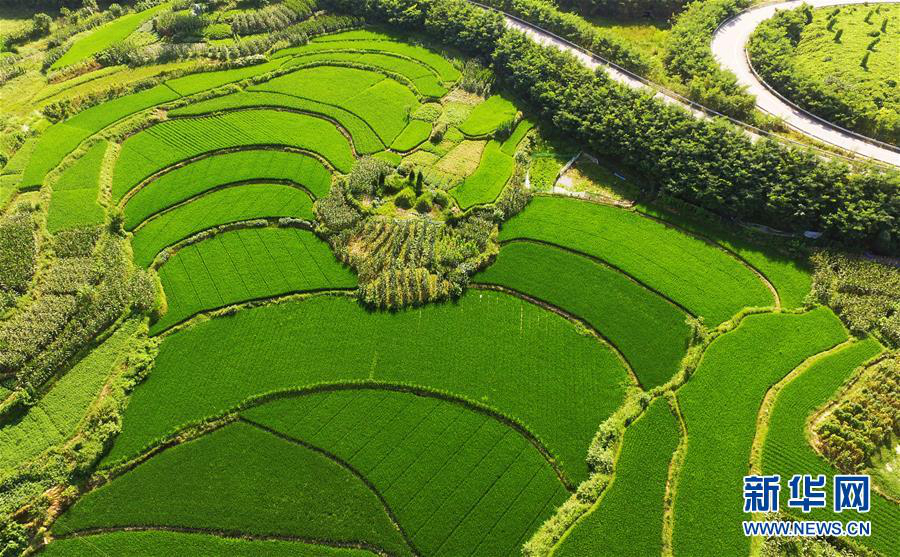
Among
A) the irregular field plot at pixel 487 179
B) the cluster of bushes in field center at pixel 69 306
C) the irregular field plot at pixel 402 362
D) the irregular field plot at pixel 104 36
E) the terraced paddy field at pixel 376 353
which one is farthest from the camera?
the irregular field plot at pixel 104 36

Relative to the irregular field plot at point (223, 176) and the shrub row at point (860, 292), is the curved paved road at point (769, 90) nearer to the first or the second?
the shrub row at point (860, 292)

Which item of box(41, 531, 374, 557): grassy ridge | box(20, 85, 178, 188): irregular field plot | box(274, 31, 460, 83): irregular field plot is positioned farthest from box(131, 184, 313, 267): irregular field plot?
box(274, 31, 460, 83): irregular field plot

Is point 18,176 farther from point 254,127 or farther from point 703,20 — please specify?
point 703,20

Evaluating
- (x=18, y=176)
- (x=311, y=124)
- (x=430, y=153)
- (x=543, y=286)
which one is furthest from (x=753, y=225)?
(x=18, y=176)

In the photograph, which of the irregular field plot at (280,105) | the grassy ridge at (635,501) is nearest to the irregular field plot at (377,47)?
the irregular field plot at (280,105)

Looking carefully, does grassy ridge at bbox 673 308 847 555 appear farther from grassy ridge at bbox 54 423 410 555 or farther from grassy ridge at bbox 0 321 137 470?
grassy ridge at bbox 0 321 137 470

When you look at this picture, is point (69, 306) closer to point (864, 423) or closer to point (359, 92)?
point (359, 92)

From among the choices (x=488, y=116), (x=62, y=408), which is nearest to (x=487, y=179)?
(x=488, y=116)
